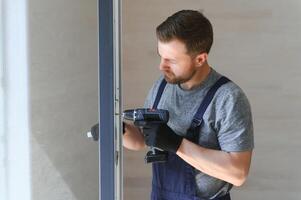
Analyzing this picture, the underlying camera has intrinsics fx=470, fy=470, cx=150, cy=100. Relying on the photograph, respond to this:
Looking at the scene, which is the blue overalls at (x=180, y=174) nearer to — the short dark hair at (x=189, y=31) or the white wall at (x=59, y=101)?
the short dark hair at (x=189, y=31)

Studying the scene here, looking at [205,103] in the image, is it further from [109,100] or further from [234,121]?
[109,100]

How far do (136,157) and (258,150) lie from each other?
561 millimetres

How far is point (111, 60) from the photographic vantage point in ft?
3.28

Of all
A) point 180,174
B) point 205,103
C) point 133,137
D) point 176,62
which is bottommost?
point 180,174

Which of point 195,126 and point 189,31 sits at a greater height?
point 189,31

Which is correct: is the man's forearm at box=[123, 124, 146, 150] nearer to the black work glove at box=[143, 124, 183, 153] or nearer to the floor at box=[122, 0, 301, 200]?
the black work glove at box=[143, 124, 183, 153]

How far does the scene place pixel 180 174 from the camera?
138 centimetres

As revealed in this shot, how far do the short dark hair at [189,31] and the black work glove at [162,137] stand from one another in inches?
9.1

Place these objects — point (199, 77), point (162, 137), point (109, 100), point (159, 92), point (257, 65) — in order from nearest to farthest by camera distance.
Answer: point (109, 100), point (162, 137), point (199, 77), point (159, 92), point (257, 65)

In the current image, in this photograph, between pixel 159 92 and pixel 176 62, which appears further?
pixel 159 92

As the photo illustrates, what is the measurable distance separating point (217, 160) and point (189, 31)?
362 mm

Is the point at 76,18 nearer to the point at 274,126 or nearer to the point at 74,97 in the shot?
the point at 74,97

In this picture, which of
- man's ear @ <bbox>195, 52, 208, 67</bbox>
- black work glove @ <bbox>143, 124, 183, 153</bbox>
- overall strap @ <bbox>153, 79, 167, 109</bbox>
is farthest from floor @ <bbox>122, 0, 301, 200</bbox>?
black work glove @ <bbox>143, 124, 183, 153</bbox>

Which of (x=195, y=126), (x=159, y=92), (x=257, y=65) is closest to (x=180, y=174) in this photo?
(x=195, y=126)
